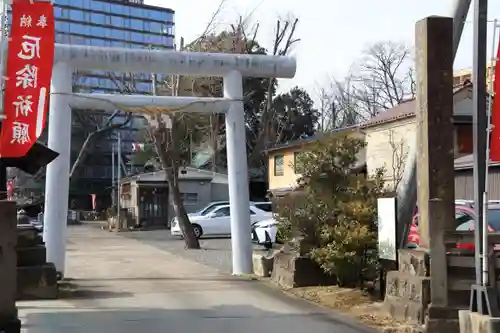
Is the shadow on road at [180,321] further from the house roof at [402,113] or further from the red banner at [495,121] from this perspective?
the house roof at [402,113]

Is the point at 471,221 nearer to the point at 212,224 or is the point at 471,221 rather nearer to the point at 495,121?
the point at 495,121

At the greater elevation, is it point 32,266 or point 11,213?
point 11,213

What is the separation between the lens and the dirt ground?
9.50 meters

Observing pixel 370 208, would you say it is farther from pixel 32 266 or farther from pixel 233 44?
pixel 233 44

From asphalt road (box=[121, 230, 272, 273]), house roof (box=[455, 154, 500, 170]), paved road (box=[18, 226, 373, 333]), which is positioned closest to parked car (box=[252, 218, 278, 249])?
asphalt road (box=[121, 230, 272, 273])

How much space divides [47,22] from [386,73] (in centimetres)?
4674

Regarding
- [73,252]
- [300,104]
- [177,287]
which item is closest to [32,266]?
[177,287]

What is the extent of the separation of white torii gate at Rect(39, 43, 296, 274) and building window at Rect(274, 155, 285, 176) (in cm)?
2365

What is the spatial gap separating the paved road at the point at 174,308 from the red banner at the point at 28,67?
8.66 ft

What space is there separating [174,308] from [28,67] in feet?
14.1

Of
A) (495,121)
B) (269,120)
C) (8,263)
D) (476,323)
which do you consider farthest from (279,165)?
(476,323)

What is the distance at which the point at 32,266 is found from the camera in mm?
12156

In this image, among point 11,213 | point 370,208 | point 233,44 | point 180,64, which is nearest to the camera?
point 11,213

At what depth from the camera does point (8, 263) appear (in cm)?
848
